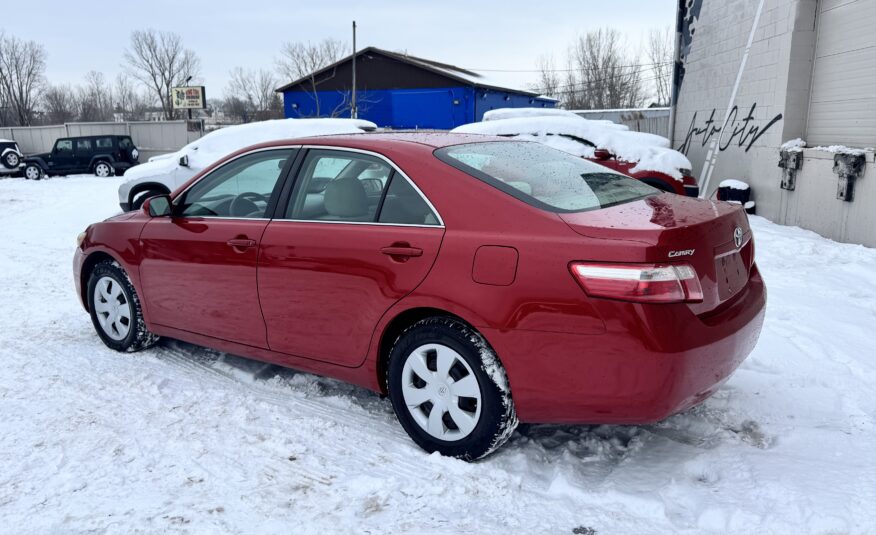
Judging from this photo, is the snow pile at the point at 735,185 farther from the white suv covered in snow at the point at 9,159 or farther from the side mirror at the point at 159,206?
the white suv covered in snow at the point at 9,159

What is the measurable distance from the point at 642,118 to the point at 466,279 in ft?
75.9

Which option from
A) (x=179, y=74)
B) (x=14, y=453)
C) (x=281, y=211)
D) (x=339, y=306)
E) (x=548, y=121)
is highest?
(x=179, y=74)

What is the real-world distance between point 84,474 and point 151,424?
0.53 meters

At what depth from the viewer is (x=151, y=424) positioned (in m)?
3.63

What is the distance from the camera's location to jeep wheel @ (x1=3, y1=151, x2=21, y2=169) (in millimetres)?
24297

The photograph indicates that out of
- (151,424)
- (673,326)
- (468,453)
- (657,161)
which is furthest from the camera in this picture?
(657,161)

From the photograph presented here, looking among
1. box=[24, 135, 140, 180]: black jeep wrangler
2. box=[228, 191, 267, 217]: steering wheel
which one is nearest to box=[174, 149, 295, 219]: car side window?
box=[228, 191, 267, 217]: steering wheel

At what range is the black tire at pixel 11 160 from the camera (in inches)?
957

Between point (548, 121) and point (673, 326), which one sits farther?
point (548, 121)

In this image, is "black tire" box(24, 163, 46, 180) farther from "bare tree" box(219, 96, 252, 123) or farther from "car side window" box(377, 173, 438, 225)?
"bare tree" box(219, 96, 252, 123)

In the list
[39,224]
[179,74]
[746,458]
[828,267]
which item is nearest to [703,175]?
[828,267]

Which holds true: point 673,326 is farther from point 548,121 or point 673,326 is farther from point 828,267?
point 548,121

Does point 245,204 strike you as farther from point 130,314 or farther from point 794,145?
point 794,145

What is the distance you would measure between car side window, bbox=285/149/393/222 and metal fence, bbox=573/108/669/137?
17.1 m
